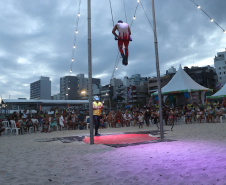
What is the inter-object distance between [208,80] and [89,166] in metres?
52.2

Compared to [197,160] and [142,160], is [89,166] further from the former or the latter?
[197,160]

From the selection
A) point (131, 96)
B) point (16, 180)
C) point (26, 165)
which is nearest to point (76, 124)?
point (26, 165)

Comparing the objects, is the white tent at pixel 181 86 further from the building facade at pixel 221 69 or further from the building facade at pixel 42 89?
the building facade at pixel 42 89

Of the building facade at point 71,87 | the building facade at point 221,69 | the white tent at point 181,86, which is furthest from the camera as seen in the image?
the building facade at point 71,87

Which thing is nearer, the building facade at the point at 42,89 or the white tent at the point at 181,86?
the white tent at the point at 181,86

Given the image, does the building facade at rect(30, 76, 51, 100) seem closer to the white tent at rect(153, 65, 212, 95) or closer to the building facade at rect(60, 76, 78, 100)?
the building facade at rect(60, 76, 78, 100)

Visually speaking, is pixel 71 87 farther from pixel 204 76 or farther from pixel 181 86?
pixel 181 86

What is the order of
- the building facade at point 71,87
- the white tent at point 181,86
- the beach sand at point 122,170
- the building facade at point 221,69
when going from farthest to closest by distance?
the building facade at point 71,87 → the building facade at point 221,69 → the white tent at point 181,86 → the beach sand at point 122,170

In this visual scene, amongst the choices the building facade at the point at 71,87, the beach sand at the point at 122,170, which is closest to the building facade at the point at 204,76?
the beach sand at the point at 122,170

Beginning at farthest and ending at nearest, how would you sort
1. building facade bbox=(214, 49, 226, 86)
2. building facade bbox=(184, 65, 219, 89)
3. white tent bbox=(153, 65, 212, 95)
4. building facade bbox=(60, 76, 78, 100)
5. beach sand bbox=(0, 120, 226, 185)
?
building facade bbox=(60, 76, 78, 100) < building facade bbox=(214, 49, 226, 86) < building facade bbox=(184, 65, 219, 89) < white tent bbox=(153, 65, 212, 95) < beach sand bbox=(0, 120, 226, 185)

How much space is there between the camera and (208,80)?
50.0 metres

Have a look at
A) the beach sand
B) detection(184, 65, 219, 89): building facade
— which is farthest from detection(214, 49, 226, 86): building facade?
the beach sand

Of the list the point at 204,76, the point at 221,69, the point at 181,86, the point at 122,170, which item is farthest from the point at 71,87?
the point at 122,170

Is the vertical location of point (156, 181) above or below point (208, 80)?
below
